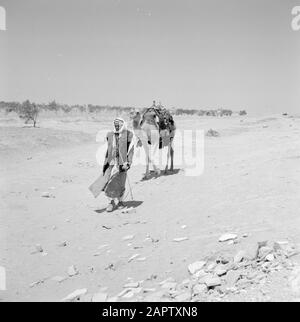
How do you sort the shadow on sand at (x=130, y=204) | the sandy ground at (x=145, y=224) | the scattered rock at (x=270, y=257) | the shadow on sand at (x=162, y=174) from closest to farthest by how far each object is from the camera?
the scattered rock at (x=270, y=257) → the sandy ground at (x=145, y=224) → the shadow on sand at (x=130, y=204) → the shadow on sand at (x=162, y=174)

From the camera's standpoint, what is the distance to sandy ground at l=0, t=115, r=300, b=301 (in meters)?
5.07

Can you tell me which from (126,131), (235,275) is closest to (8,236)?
(126,131)

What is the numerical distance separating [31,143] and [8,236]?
14137 millimetres

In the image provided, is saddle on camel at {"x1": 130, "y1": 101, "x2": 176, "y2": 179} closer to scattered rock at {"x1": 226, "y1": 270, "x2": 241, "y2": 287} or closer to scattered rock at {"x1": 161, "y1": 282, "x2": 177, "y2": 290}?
scattered rock at {"x1": 161, "y1": 282, "x2": 177, "y2": 290}

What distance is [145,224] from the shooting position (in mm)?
7121

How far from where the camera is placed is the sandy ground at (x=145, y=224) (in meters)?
5.07

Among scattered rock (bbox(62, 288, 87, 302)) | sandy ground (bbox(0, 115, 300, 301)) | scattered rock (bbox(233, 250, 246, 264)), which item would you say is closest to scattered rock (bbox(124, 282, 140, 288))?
sandy ground (bbox(0, 115, 300, 301))

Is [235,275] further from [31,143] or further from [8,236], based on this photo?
[31,143]

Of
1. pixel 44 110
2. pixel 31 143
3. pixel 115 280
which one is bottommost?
pixel 115 280

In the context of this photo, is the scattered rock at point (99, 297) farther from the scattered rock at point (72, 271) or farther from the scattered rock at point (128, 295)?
the scattered rock at point (72, 271)

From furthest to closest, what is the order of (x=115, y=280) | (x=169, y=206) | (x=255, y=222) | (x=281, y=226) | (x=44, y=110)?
(x=44, y=110)
(x=169, y=206)
(x=255, y=222)
(x=281, y=226)
(x=115, y=280)

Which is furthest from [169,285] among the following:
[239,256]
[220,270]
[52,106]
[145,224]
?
[52,106]

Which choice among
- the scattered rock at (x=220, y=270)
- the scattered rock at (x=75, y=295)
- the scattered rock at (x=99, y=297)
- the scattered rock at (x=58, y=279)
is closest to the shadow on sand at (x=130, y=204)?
the scattered rock at (x=58, y=279)

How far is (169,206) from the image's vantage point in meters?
8.02
